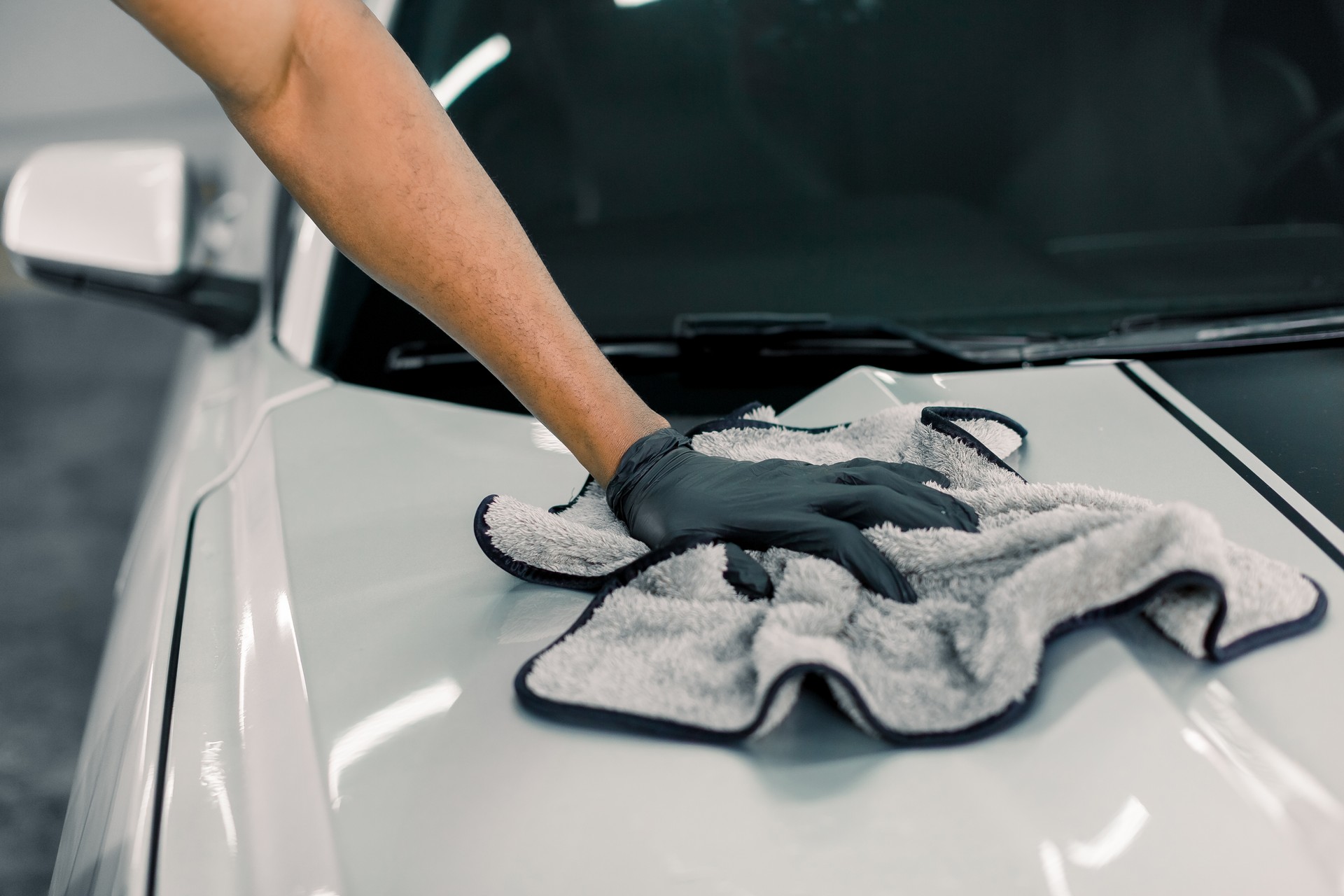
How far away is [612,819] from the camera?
583 mm

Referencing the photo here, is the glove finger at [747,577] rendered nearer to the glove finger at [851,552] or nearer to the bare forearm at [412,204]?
the glove finger at [851,552]

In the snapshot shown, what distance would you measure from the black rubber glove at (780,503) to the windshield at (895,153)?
0.36 meters

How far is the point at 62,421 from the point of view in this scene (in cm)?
327

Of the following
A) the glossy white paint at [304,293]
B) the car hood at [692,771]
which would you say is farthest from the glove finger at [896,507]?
the glossy white paint at [304,293]

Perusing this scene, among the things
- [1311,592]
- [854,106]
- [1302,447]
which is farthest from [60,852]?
[854,106]

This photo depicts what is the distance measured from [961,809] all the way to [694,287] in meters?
0.82

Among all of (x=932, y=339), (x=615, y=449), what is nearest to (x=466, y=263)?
(x=615, y=449)

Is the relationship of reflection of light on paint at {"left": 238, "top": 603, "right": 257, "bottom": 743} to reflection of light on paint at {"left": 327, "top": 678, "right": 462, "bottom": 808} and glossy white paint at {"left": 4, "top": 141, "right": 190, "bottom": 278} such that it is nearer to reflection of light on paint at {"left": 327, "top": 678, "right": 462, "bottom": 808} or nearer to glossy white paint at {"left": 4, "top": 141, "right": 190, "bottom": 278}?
reflection of light on paint at {"left": 327, "top": 678, "right": 462, "bottom": 808}

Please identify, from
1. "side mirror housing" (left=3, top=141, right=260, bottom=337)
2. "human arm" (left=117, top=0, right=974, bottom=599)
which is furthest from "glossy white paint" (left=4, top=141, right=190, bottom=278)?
"human arm" (left=117, top=0, right=974, bottom=599)

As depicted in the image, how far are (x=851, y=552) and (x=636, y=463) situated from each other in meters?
0.23

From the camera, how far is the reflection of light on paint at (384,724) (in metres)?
0.64

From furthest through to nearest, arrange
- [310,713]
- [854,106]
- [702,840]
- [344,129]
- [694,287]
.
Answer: [854,106] → [694,287] → [344,129] → [310,713] → [702,840]

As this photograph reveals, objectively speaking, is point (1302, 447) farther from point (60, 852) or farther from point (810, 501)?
point (60, 852)

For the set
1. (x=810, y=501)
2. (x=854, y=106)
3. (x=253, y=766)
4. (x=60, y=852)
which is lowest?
(x=60, y=852)
